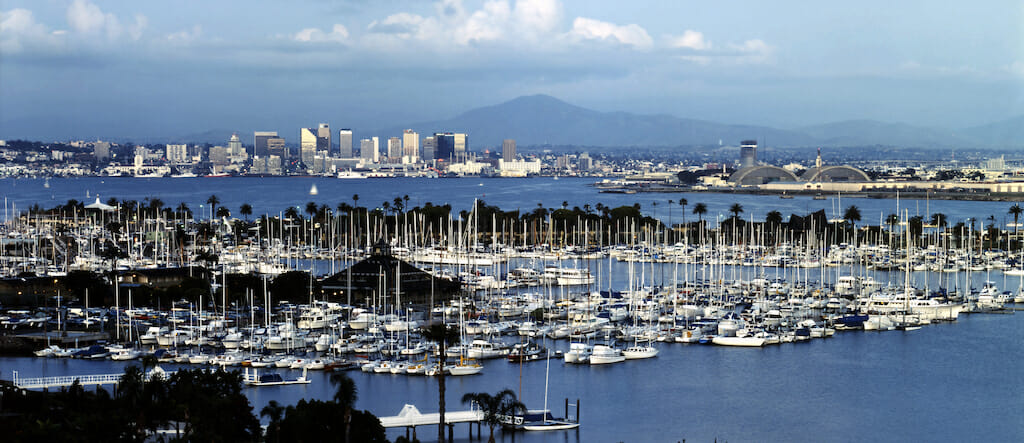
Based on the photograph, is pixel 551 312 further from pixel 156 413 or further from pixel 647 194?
pixel 647 194

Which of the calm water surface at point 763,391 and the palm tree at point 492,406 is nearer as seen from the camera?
the palm tree at point 492,406

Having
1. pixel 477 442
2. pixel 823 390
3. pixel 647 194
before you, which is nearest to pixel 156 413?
pixel 477 442

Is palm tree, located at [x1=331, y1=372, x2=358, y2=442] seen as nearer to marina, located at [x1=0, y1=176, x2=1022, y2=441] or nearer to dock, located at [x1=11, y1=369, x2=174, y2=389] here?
marina, located at [x1=0, y1=176, x2=1022, y2=441]

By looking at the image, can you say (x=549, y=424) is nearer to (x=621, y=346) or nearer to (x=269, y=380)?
(x=269, y=380)

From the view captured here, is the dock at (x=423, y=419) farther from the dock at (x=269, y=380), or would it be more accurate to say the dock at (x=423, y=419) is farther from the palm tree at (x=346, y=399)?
the dock at (x=269, y=380)

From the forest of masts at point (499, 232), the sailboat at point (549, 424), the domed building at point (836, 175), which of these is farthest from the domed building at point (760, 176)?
the sailboat at point (549, 424)

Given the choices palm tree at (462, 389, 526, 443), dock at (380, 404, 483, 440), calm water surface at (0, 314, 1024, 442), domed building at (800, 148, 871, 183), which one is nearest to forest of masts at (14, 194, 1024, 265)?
calm water surface at (0, 314, 1024, 442)
